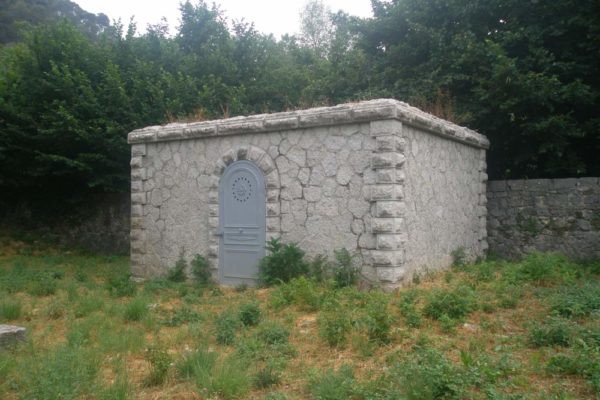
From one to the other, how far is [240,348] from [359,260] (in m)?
2.92

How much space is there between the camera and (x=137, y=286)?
9062 millimetres

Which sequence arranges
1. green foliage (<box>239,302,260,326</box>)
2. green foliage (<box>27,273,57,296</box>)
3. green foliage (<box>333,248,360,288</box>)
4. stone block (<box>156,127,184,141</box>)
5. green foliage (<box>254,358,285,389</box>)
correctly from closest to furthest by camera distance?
green foliage (<box>254,358,285,389</box>) < green foliage (<box>239,302,260,326</box>) < green foliage (<box>333,248,360,288</box>) < green foliage (<box>27,273,57,296</box>) < stone block (<box>156,127,184,141</box>)

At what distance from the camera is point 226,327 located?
5.95m

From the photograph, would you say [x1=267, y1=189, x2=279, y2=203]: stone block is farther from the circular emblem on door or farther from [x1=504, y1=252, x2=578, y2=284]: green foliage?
[x1=504, y1=252, x2=578, y2=284]: green foliage

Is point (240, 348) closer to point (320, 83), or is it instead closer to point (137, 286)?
point (137, 286)

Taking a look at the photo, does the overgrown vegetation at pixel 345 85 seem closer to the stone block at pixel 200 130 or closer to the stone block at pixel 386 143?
the stone block at pixel 200 130

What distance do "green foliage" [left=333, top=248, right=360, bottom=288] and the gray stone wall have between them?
782mm

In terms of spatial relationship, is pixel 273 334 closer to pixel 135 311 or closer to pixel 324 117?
pixel 135 311

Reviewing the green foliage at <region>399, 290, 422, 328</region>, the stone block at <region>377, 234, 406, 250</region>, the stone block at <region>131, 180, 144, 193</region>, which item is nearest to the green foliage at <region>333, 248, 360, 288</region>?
the stone block at <region>377, 234, 406, 250</region>

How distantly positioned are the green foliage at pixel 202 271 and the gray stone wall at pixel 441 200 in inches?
127

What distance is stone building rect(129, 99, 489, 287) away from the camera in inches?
301

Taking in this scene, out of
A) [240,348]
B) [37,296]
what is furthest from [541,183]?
[37,296]

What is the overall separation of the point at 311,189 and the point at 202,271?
7.66ft

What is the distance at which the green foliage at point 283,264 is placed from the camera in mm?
8094
